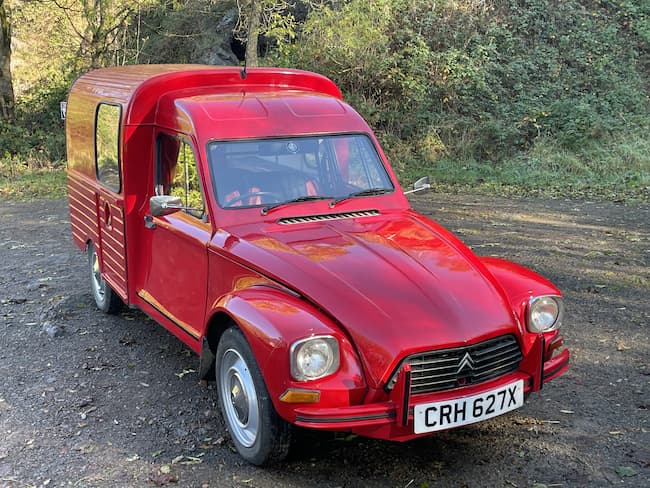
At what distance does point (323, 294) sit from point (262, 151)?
142 centimetres

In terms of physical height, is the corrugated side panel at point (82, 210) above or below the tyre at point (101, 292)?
above

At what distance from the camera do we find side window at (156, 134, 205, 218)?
15.2 ft

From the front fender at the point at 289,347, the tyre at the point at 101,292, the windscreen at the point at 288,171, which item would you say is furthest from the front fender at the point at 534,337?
the tyre at the point at 101,292

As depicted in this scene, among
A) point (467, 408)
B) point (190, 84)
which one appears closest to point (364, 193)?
point (190, 84)

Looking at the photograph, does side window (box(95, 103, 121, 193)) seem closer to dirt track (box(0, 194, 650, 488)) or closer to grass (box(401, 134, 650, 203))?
dirt track (box(0, 194, 650, 488))

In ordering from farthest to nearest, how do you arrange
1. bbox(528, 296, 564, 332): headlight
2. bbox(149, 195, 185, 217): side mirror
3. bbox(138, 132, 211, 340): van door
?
bbox(138, 132, 211, 340): van door, bbox(149, 195, 185, 217): side mirror, bbox(528, 296, 564, 332): headlight

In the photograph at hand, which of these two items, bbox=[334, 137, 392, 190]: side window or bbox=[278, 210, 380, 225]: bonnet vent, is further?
bbox=[334, 137, 392, 190]: side window

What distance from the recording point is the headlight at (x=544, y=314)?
3.90 metres

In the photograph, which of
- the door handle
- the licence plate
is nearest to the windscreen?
the door handle

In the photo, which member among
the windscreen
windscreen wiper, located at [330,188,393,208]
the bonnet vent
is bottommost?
the bonnet vent

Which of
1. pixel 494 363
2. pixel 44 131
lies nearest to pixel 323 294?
pixel 494 363

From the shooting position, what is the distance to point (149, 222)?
16.9ft

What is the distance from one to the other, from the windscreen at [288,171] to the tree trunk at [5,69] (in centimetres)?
1522

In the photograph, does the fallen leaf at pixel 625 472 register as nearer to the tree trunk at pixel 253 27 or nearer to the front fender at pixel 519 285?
the front fender at pixel 519 285
